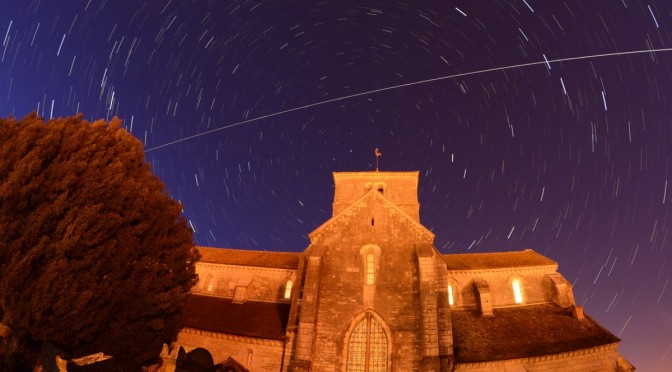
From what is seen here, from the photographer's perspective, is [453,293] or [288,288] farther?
[288,288]

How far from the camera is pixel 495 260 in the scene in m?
30.7

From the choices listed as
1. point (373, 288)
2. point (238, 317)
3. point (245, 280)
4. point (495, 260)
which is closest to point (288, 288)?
point (245, 280)

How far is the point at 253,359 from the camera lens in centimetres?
2169

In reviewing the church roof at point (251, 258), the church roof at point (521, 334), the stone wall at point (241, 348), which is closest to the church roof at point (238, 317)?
the stone wall at point (241, 348)

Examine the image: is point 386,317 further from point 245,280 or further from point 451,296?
point 245,280

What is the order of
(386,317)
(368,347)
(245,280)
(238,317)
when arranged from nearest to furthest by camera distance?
1. (368,347)
2. (386,317)
3. (238,317)
4. (245,280)

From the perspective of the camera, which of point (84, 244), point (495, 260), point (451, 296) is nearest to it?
point (84, 244)

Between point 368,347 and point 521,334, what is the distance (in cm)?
1071

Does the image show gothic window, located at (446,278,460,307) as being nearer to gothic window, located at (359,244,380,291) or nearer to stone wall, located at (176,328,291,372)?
gothic window, located at (359,244,380,291)

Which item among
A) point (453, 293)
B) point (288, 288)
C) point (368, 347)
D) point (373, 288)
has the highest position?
point (453, 293)

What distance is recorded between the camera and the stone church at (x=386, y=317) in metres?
19.6

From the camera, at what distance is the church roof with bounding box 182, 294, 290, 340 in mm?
22797

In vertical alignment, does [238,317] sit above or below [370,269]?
below

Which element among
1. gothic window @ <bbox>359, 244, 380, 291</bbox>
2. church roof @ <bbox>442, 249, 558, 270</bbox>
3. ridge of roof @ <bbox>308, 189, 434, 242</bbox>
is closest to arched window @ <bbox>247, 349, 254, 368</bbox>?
ridge of roof @ <bbox>308, 189, 434, 242</bbox>
